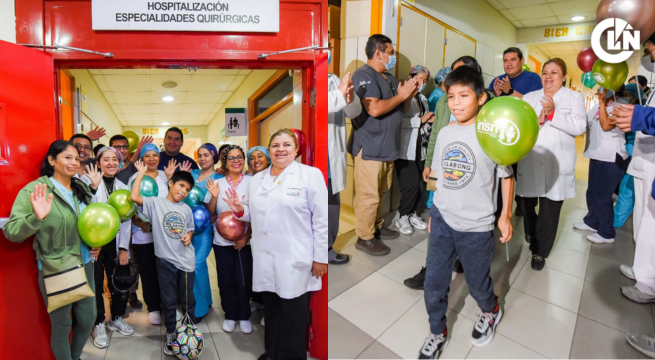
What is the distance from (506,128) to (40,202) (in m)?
2.21

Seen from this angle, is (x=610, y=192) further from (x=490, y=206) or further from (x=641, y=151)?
(x=490, y=206)

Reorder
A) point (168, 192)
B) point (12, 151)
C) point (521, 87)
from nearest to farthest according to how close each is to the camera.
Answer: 1. point (12, 151)
2. point (168, 192)
3. point (521, 87)

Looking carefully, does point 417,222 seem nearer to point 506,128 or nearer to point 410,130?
point 410,130

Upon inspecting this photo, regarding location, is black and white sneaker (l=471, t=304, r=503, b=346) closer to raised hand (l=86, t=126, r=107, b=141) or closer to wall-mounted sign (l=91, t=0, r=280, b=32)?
wall-mounted sign (l=91, t=0, r=280, b=32)

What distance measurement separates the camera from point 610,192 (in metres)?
3.36

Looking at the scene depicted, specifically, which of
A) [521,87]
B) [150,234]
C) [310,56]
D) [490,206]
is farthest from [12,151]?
[521,87]

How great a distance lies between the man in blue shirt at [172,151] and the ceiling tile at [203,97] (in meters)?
1.97

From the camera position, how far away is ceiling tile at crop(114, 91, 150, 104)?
12.4ft

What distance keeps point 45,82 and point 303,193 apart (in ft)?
4.89

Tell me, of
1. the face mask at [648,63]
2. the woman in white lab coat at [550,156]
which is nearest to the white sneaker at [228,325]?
the woman in white lab coat at [550,156]

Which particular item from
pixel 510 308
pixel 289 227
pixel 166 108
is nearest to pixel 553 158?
pixel 510 308

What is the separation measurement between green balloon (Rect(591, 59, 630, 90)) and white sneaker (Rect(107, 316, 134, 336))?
3.54 metres

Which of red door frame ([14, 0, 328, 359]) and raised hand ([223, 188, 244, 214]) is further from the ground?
red door frame ([14, 0, 328, 359])

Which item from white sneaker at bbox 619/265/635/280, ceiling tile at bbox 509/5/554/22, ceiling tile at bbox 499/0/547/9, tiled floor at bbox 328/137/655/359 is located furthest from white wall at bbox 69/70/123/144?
ceiling tile at bbox 509/5/554/22
